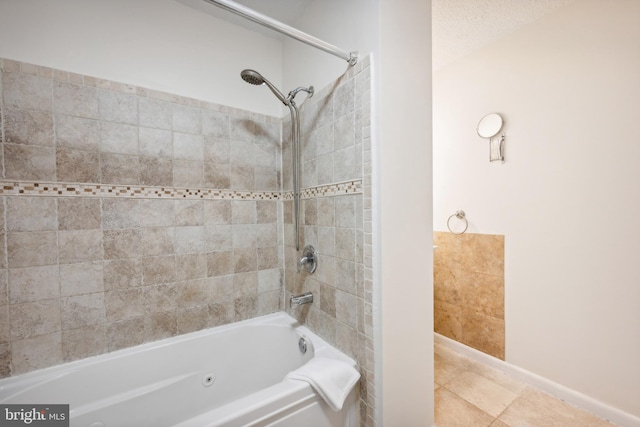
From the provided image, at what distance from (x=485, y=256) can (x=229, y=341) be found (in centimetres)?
193

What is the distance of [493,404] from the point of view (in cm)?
154

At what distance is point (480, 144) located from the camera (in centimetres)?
193

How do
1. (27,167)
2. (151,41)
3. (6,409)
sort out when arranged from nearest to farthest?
(6,409) → (27,167) → (151,41)

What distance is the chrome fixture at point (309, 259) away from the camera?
58.5 inches

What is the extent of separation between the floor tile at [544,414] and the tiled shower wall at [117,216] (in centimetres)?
167

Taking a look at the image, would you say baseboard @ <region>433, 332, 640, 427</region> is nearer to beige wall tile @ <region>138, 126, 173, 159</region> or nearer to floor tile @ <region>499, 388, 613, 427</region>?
floor tile @ <region>499, 388, 613, 427</region>

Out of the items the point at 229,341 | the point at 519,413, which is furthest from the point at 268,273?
the point at 519,413

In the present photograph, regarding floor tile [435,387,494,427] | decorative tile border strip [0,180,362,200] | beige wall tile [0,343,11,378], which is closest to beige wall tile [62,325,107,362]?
beige wall tile [0,343,11,378]

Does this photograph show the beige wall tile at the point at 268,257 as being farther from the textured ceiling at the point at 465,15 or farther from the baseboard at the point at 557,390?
the baseboard at the point at 557,390

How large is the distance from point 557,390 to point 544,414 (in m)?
0.23

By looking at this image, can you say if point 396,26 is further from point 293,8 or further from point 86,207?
point 86,207

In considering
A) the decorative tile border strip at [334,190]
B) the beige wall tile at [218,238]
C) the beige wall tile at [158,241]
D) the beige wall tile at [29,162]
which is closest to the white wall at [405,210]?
the decorative tile border strip at [334,190]

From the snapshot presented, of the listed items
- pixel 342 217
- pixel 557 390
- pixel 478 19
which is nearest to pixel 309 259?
pixel 342 217

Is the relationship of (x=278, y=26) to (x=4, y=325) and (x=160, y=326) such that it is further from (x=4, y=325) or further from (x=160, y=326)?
(x=4, y=325)
